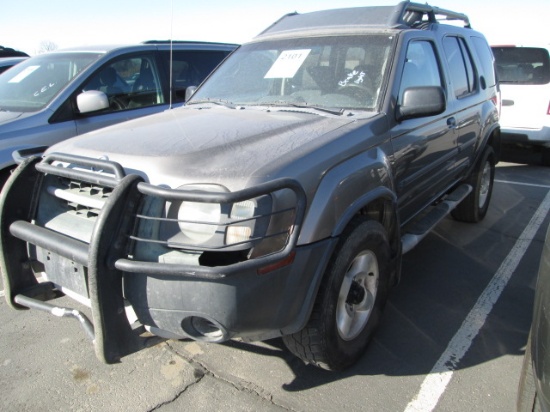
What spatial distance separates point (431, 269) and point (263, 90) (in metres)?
2.14

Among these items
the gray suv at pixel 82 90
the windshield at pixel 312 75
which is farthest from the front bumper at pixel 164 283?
the gray suv at pixel 82 90

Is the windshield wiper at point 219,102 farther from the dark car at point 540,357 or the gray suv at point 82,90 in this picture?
the dark car at point 540,357

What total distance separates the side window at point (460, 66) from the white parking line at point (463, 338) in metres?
1.61

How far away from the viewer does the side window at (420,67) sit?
340cm

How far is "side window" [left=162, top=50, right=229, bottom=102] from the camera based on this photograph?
18.8 feet

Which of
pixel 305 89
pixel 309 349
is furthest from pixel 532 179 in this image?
pixel 309 349

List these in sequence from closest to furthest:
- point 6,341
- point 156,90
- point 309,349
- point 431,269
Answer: point 309,349 < point 6,341 < point 431,269 < point 156,90

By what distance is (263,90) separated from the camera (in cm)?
353

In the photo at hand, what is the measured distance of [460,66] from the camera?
459 cm

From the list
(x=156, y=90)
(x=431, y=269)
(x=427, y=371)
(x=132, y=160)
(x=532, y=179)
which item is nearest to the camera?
(x=132, y=160)

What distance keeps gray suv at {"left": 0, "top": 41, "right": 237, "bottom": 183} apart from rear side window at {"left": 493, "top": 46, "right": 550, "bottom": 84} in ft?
19.1

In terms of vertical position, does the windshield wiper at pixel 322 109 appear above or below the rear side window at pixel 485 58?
below

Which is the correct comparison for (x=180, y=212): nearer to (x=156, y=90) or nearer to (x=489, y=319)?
(x=489, y=319)

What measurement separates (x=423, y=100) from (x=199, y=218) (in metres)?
1.68
